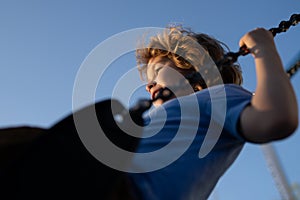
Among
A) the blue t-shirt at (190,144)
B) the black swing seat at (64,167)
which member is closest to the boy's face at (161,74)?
the blue t-shirt at (190,144)

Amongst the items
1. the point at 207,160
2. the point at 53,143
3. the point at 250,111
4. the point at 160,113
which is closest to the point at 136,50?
the point at 160,113

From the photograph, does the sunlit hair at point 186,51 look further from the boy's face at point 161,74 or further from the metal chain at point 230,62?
the metal chain at point 230,62

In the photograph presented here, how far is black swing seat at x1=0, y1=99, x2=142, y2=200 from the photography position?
2.10 ft

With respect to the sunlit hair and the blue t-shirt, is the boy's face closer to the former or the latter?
the sunlit hair

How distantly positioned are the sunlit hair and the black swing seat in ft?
1.94

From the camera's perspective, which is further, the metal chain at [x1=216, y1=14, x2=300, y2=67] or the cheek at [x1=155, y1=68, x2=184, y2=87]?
the cheek at [x1=155, y1=68, x2=184, y2=87]

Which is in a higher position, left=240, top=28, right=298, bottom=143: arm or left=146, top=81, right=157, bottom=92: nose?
left=146, top=81, right=157, bottom=92: nose

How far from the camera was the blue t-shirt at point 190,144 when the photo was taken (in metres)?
0.87

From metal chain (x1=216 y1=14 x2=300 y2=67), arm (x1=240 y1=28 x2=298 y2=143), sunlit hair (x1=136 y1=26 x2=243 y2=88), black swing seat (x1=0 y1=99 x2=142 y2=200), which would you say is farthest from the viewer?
sunlit hair (x1=136 y1=26 x2=243 y2=88)

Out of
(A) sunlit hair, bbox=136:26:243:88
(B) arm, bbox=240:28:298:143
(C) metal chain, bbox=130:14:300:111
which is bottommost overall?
(B) arm, bbox=240:28:298:143

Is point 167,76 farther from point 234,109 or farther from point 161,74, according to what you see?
point 234,109

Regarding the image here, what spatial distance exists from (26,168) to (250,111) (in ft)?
1.43

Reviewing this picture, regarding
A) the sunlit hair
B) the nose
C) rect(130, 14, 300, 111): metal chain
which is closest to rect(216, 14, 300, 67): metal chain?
rect(130, 14, 300, 111): metal chain

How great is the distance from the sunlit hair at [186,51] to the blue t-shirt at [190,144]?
25 cm
